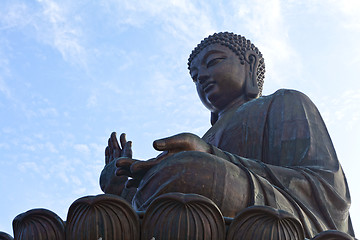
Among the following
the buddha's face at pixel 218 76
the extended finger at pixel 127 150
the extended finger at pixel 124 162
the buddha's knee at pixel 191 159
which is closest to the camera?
the buddha's knee at pixel 191 159

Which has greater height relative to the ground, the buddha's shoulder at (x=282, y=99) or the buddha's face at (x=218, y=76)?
the buddha's face at (x=218, y=76)

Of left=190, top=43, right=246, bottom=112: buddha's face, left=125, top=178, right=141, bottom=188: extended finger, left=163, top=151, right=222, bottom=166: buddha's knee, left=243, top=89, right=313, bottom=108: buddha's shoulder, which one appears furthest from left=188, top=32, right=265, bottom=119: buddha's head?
left=163, top=151, right=222, bottom=166: buddha's knee

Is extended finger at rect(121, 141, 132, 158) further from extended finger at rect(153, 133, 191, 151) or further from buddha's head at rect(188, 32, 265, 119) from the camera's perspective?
buddha's head at rect(188, 32, 265, 119)

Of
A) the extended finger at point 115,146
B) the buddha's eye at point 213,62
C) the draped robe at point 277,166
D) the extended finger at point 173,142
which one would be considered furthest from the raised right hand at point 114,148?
the buddha's eye at point 213,62

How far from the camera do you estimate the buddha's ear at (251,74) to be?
776cm

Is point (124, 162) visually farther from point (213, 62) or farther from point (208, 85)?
point (213, 62)

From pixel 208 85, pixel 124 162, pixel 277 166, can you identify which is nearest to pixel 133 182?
pixel 124 162

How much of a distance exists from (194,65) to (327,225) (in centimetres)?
286

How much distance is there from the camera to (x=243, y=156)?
664 cm

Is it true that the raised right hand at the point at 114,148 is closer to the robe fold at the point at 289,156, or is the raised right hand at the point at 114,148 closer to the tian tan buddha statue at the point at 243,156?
the tian tan buddha statue at the point at 243,156

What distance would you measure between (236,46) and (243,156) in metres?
1.74

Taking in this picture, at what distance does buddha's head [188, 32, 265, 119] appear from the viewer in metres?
7.67

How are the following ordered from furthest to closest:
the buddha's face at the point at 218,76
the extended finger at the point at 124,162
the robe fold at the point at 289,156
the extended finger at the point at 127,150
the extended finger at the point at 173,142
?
the buddha's face at the point at 218,76
the extended finger at the point at 127,150
the extended finger at the point at 124,162
the robe fold at the point at 289,156
the extended finger at the point at 173,142

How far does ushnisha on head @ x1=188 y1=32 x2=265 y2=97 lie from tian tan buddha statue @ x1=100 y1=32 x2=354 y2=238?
0.01m
